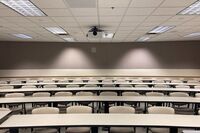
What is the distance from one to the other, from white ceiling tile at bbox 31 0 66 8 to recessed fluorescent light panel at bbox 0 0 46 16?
0.60 feet

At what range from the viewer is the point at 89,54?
11.9 meters

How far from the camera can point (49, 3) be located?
4043 millimetres

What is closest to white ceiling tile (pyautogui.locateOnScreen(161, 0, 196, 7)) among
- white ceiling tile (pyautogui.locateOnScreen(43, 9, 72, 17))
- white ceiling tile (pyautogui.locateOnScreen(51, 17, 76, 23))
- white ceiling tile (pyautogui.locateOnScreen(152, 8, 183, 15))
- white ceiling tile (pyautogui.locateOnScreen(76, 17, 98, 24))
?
white ceiling tile (pyautogui.locateOnScreen(152, 8, 183, 15))

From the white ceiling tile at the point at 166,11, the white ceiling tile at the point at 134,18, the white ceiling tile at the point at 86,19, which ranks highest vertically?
the white ceiling tile at the point at 86,19

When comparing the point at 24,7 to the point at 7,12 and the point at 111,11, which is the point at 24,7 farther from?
the point at 111,11

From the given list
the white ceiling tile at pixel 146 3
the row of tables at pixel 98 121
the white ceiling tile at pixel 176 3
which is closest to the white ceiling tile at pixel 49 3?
the white ceiling tile at pixel 146 3

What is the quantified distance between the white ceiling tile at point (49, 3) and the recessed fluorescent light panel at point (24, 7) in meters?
0.18

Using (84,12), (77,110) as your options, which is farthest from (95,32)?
(77,110)

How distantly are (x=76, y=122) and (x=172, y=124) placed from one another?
1544mm

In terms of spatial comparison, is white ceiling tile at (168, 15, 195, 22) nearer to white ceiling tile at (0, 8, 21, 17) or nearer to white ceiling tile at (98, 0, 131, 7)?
white ceiling tile at (98, 0, 131, 7)

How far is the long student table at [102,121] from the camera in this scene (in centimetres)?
297

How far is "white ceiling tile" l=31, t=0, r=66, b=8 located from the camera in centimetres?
392

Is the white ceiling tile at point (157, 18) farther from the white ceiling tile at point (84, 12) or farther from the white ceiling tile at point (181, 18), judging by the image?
the white ceiling tile at point (84, 12)

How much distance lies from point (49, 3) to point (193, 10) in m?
3.46
